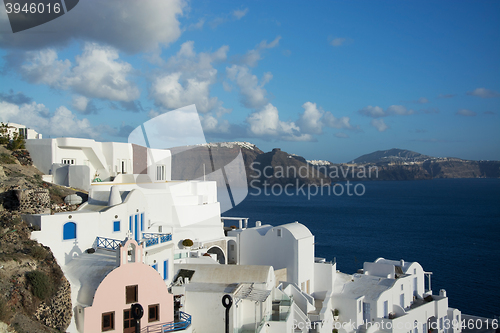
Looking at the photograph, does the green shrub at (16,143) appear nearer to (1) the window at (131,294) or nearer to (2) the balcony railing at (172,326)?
(1) the window at (131,294)

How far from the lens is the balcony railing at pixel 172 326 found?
52.7 feet

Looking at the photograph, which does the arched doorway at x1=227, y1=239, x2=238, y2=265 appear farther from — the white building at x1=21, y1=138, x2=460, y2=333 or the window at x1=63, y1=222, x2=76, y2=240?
the window at x1=63, y1=222, x2=76, y2=240

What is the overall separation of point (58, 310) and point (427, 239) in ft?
230

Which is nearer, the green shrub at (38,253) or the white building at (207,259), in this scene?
the green shrub at (38,253)

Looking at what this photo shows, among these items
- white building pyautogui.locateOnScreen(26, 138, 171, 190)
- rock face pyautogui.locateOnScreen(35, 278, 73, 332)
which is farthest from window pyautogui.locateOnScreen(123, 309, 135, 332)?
white building pyautogui.locateOnScreen(26, 138, 171, 190)

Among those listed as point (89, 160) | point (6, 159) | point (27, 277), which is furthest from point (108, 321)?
point (89, 160)

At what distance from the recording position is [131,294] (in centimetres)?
1568

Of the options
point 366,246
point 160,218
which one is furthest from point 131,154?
point 366,246

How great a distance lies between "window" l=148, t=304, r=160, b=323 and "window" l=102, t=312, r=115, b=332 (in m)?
1.49

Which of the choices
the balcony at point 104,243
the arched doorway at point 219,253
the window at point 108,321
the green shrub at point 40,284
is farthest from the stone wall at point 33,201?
the arched doorway at point 219,253

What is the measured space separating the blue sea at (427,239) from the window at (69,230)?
36.4 m

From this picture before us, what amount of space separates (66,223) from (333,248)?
51.9 m

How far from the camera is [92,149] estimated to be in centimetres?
3012

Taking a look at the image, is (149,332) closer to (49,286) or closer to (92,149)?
(49,286)
